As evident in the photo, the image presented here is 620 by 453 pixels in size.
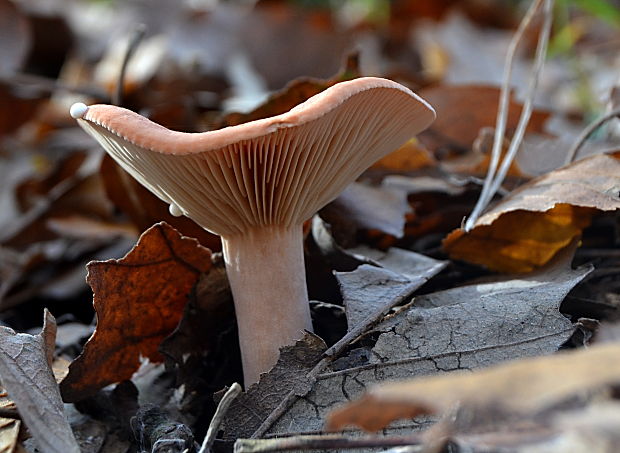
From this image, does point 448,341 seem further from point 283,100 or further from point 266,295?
point 283,100

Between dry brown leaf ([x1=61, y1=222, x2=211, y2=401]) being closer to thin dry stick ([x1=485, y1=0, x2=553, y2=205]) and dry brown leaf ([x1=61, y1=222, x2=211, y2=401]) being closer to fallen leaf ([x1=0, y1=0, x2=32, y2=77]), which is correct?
thin dry stick ([x1=485, y1=0, x2=553, y2=205])

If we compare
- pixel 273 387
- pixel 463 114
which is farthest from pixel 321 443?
pixel 463 114

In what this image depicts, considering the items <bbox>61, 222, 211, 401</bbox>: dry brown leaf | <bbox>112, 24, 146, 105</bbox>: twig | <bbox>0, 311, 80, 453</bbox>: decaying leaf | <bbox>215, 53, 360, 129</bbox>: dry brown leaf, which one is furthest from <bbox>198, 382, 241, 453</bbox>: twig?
<bbox>112, 24, 146, 105</bbox>: twig

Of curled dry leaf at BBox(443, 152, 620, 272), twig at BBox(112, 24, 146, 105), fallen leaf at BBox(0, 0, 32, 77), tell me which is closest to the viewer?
curled dry leaf at BBox(443, 152, 620, 272)

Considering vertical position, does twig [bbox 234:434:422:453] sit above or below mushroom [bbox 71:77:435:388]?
below

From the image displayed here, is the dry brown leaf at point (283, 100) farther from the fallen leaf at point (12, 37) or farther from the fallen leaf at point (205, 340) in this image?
the fallen leaf at point (12, 37)

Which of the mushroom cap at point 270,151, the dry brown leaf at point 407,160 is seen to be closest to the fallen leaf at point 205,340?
the mushroom cap at point 270,151
